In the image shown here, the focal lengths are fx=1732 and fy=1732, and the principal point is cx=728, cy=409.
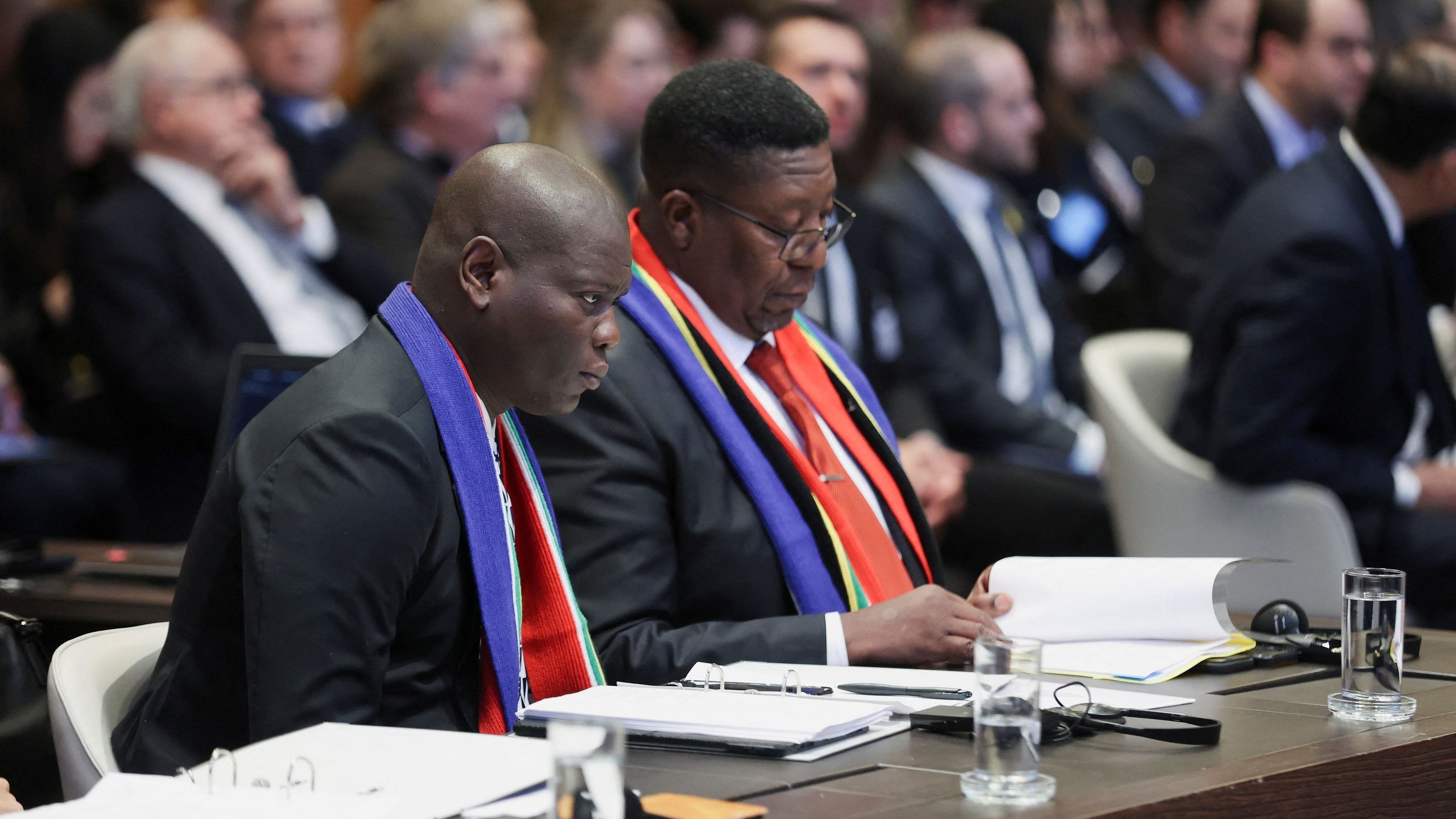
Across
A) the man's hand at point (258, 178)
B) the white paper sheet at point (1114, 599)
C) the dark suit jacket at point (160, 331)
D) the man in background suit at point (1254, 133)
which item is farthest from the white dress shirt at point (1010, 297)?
the white paper sheet at point (1114, 599)

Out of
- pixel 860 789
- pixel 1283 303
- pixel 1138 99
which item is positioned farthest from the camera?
pixel 1138 99

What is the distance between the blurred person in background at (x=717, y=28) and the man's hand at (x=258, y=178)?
218 cm

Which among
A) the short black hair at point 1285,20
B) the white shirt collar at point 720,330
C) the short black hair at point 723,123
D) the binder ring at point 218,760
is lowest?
the binder ring at point 218,760

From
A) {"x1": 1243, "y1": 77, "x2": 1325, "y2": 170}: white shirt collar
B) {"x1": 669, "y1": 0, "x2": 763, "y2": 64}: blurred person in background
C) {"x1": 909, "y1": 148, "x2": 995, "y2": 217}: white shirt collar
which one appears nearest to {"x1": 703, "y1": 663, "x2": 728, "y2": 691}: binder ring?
{"x1": 909, "y1": 148, "x2": 995, "y2": 217}: white shirt collar

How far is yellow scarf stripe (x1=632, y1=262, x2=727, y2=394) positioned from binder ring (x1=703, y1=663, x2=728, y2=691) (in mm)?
548

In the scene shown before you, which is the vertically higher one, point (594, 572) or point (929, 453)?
point (594, 572)

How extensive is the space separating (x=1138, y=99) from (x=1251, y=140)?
1.64 meters

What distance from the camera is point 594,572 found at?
7.67 ft

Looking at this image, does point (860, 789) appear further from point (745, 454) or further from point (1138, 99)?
point (1138, 99)

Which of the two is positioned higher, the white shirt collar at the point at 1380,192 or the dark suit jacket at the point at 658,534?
the white shirt collar at the point at 1380,192

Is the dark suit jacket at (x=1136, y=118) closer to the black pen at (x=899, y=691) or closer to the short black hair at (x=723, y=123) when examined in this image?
the short black hair at (x=723, y=123)

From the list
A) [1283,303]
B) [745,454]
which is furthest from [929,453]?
[745,454]

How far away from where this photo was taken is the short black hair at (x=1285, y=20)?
16.6ft

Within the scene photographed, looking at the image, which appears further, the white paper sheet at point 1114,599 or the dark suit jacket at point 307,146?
the dark suit jacket at point 307,146
